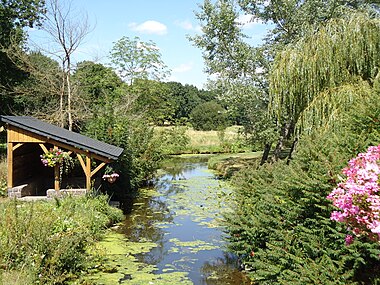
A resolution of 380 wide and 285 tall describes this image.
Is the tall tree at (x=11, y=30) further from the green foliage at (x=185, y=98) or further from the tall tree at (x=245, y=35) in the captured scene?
the green foliage at (x=185, y=98)

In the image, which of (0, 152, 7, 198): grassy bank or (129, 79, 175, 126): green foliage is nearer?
(0, 152, 7, 198): grassy bank

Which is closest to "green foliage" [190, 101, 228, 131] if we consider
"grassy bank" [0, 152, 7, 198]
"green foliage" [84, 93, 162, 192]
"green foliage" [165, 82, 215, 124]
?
"green foliage" [165, 82, 215, 124]

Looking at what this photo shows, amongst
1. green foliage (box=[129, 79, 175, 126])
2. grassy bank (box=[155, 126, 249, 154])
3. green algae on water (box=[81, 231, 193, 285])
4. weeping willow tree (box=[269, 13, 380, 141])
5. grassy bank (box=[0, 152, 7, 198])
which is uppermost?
green foliage (box=[129, 79, 175, 126])

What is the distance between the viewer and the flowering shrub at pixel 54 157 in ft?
36.6

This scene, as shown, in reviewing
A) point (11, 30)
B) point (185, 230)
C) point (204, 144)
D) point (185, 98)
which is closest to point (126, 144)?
point (185, 230)

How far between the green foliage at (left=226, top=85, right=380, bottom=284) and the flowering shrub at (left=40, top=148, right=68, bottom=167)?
601cm

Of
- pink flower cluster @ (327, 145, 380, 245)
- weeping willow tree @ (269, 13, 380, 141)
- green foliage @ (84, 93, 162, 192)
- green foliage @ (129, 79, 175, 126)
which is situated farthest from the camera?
green foliage @ (129, 79, 175, 126)

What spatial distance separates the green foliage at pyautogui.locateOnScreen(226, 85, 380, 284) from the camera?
4.99 metres

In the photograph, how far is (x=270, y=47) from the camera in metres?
17.4

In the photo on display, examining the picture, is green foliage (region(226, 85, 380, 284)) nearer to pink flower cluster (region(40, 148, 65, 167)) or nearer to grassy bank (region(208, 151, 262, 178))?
pink flower cluster (region(40, 148, 65, 167))

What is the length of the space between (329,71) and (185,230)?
219 inches

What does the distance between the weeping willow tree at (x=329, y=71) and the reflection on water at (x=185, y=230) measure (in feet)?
10.8

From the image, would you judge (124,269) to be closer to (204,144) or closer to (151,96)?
(151,96)

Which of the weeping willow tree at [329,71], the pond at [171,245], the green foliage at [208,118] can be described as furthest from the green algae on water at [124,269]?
the green foliage at [208,118]
